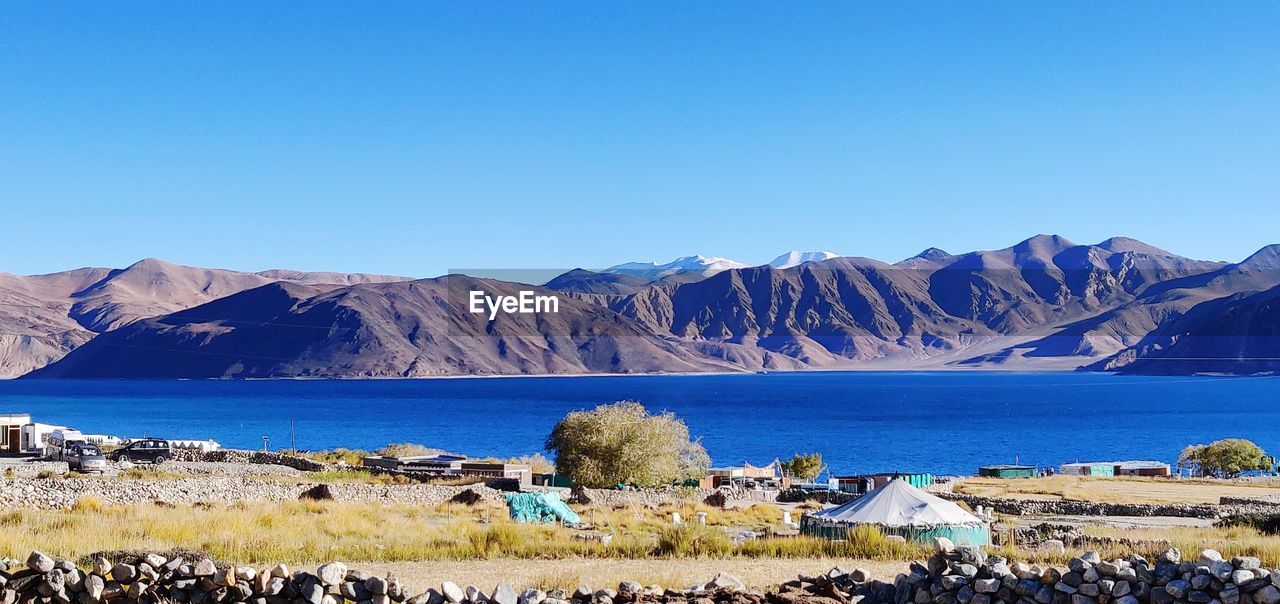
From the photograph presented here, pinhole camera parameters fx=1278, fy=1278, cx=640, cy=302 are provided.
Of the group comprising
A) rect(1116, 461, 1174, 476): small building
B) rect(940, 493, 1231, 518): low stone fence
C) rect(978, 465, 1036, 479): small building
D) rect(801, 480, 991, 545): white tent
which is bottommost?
rect(1116, 461, 1174, 476): small building

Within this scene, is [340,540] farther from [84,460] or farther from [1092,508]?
[1092,508]

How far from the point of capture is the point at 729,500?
34375 millimetres

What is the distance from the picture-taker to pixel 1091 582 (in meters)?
10.3

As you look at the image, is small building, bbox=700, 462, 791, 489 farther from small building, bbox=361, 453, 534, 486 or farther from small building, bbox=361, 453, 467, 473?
small building, bbox=361, 453, 467, 473

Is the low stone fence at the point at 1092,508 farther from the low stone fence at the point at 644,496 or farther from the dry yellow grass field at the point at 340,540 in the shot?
the dry yellow grass field at the point at 340,540

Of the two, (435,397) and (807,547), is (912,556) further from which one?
(435,397)

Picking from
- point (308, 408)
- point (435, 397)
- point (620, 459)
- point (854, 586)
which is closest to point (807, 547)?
point (854, 586)

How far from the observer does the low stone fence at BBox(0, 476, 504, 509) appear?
2448 cm

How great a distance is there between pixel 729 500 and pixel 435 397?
524 ft

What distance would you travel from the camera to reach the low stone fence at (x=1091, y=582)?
9867mm

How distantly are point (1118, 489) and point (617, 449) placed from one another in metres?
18.4

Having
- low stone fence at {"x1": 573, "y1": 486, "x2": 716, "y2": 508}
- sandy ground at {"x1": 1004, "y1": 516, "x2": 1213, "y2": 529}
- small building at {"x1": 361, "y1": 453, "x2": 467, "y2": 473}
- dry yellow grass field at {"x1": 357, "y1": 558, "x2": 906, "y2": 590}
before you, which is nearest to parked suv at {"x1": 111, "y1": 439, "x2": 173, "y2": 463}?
small building at {"x1": 361, "y1": 453, "x2": 467, "y2": 473}

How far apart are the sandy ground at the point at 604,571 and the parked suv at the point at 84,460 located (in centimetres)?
2414

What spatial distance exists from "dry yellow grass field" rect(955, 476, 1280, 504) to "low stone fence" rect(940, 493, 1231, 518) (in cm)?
314
